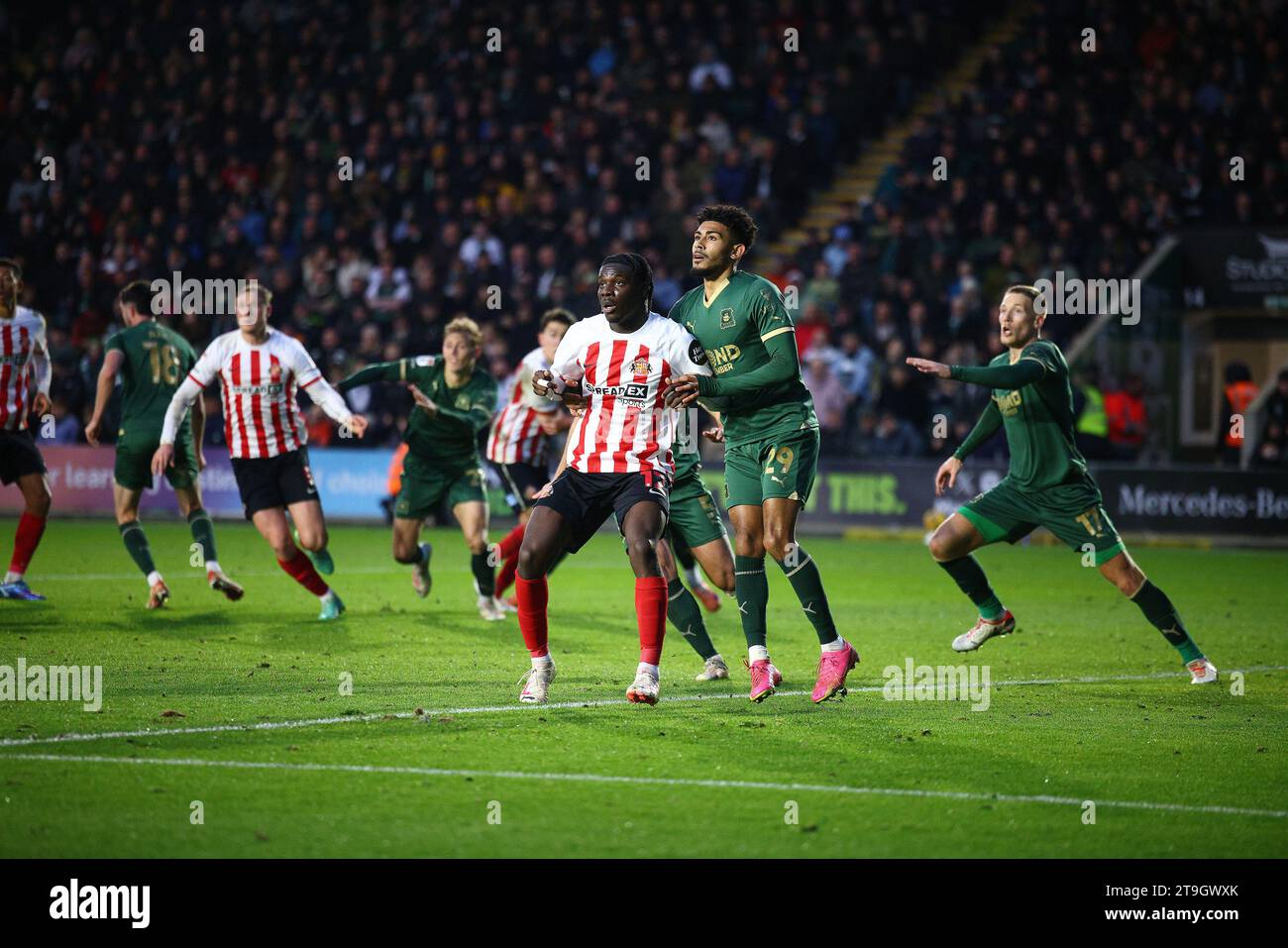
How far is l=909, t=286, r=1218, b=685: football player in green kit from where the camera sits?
939 cm

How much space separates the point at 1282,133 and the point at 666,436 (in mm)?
17819

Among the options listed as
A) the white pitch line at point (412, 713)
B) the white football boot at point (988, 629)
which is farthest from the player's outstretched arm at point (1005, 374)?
the white pitch line at point (412, 713)

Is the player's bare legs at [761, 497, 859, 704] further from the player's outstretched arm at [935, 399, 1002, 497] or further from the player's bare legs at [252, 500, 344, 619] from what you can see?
the player's bare legs at [252, 500, 344, 619]

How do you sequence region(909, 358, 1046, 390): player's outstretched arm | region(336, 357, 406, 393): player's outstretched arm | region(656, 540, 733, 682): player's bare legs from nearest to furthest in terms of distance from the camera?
region(909, 358, 1046, 390): player's outstretched arm
region(656, 540, 733, 682): player's bare legs
region(336, 357, 406, 393): player's outstretched arm

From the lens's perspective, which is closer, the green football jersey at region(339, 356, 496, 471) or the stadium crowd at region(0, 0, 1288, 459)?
the green football jersey at region(339, 356, 496, 471)

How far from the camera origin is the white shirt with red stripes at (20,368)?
1234 cm

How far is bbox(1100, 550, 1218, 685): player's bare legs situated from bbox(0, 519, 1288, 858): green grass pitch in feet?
0.51

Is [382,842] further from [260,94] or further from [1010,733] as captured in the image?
[260,94]

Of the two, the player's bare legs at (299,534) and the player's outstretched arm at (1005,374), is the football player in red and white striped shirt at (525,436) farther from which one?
the player's outstretched arm at (1005,374)

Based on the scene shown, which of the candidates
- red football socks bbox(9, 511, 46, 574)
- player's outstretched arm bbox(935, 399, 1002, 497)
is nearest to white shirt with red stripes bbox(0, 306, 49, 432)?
red football socks bbox(9, 511, 46, 574)

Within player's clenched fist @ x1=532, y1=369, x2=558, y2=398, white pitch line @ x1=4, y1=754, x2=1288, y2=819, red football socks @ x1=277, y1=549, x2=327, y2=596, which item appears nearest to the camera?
white pitch line @ x1=4, y1=754, x2=1288, y2=819

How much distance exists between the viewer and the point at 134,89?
29.1 metres

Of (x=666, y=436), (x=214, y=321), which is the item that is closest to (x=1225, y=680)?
(x=666, y=436)

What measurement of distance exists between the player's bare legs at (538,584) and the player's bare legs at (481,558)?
13.0 feet
